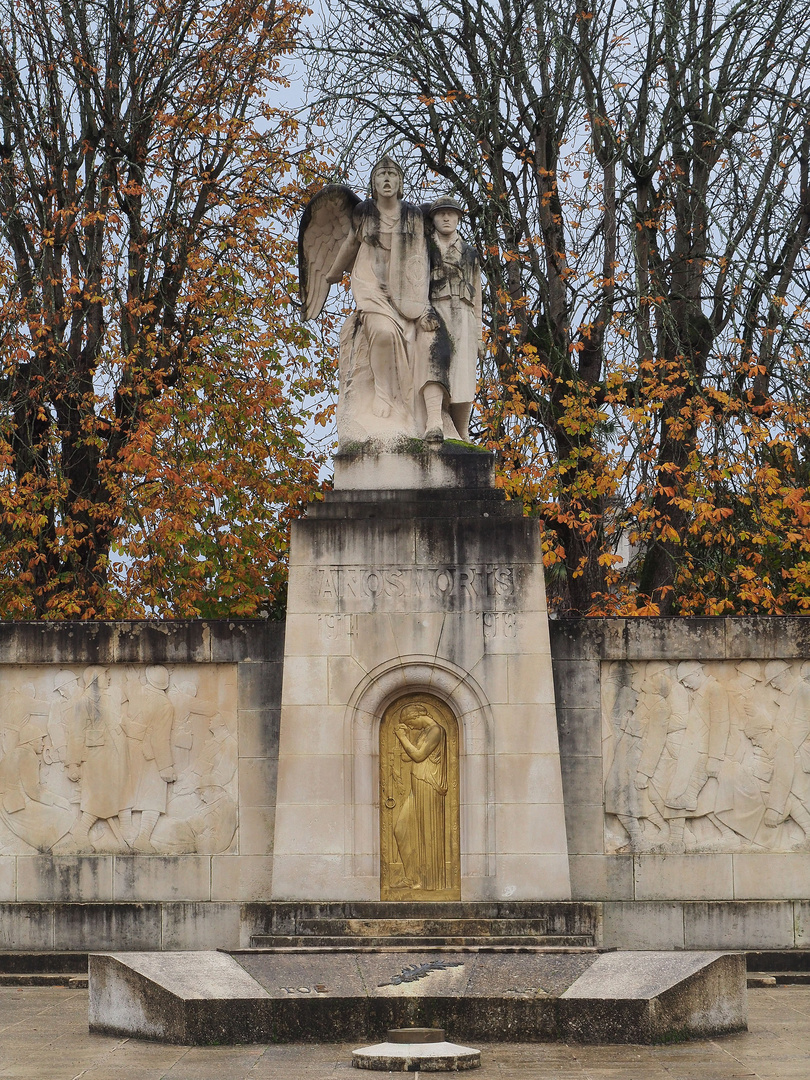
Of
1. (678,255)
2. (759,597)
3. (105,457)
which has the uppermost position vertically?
(678,255)

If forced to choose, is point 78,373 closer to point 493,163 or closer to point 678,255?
point 493,163

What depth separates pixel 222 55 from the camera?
74.5 feet

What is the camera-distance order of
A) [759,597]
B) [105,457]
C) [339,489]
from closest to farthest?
[339,489] < [759,597] < [105,457]

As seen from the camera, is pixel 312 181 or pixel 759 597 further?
pixel 312 181

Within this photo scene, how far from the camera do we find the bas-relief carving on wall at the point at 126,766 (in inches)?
601

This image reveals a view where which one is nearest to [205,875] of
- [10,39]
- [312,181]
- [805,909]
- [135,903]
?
[135,903]

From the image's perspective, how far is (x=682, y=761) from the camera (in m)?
15.1

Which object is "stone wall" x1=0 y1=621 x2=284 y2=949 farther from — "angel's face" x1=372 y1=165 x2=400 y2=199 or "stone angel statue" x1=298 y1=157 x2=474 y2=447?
"angel's face" x1=372 y1=165 x2=400 y2=199

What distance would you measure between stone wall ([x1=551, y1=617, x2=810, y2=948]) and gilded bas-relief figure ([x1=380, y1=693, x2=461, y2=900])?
1.57 meters

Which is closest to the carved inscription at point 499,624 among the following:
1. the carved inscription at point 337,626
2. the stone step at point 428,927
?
the carved inscription at point 337,626

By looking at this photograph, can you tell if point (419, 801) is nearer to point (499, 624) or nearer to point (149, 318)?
point (499, 624)

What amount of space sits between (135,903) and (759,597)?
9534mm

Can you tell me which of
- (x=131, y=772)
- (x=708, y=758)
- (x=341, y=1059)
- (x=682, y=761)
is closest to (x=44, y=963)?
(x=131, y=772)

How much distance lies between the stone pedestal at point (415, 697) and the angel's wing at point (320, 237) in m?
2.40
